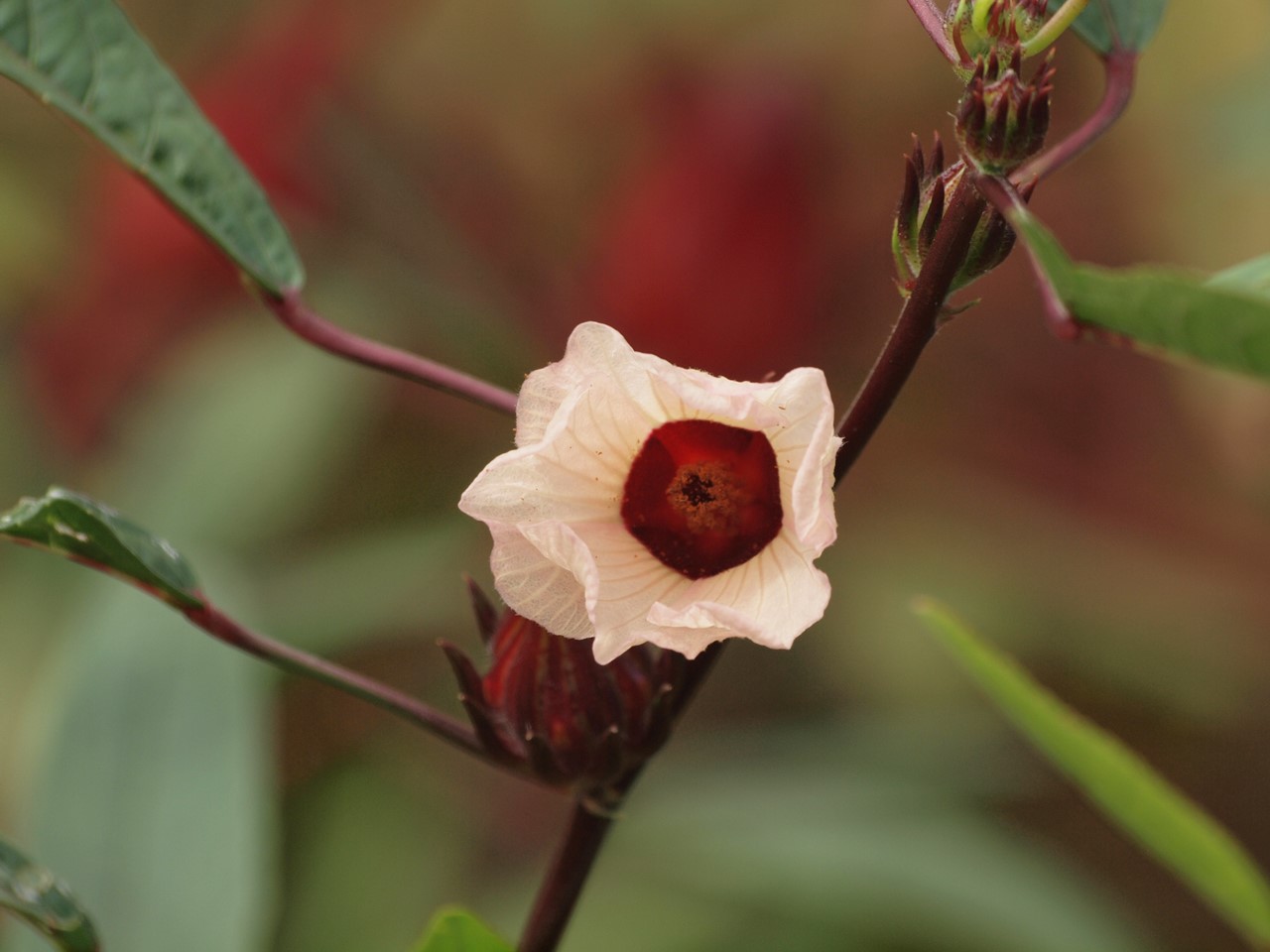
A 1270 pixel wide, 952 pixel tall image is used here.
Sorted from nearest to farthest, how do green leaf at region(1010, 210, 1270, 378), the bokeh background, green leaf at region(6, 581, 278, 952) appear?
green leaf at region(1010, 210, 1270, 378) → green leaf at region(6, 581, 278, 952) → the bokeh background

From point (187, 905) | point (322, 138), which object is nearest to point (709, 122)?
point (322, 138)

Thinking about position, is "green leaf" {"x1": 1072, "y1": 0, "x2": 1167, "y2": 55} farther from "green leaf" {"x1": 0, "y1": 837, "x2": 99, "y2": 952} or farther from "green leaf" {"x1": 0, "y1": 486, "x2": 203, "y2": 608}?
"green leaf" {"x1": 0, "y1": 837, "x2": 99, "y2": 952}

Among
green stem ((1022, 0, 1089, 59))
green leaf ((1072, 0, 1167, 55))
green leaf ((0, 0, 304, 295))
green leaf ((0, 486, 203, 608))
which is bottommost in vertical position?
green leaf ((0, 486, 203, 608))

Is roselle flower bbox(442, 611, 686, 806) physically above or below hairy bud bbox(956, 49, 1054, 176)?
below

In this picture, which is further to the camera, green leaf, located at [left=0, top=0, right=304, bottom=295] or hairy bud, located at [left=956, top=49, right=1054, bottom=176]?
green leaf, located at [left=0, top=0, right=304, bottom=295]

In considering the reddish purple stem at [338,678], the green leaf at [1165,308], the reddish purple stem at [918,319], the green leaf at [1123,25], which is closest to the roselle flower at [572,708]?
the reddish purple stem at [338,678]

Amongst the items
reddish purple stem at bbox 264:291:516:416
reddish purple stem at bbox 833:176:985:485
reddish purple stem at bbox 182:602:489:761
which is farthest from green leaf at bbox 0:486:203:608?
reddish purple stem at bbox 833:176:985:485

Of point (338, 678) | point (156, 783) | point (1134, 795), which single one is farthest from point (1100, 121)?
point (156, 783)
